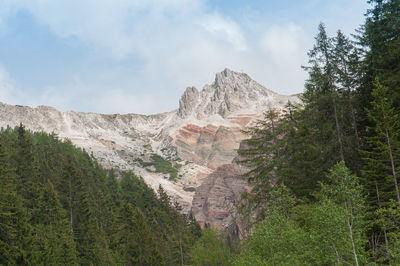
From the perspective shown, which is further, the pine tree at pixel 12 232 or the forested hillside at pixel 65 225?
the forested hillside at pixel 65 225

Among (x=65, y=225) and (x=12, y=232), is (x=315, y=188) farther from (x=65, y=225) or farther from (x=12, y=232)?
(x=65, y=225)

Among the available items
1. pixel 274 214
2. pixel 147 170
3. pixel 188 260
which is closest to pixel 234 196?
pixel 188 260

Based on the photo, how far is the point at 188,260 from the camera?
5900cm

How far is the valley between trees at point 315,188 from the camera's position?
2000cm

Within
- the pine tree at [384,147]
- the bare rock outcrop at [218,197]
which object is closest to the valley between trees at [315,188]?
the pine tree at [384,147]

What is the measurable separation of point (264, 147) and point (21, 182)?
30804 millimetres

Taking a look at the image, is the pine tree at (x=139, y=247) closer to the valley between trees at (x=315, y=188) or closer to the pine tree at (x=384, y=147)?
the valley between trees at (x=315, y=188)

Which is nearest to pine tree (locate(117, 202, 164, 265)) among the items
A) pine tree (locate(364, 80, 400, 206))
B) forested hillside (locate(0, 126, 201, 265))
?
forested hillside (locate(0, 126, 201, 265))

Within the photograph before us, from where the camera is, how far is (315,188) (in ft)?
94.1

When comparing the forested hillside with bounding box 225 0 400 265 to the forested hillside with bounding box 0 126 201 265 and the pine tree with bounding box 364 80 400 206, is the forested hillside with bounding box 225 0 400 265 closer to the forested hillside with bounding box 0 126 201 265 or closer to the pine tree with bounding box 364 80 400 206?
the pine tree with bounding box 364 80 400 206

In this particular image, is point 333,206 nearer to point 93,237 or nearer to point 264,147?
point 264,147

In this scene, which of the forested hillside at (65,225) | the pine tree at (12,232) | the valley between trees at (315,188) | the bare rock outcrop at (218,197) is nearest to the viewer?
the valley between trees at (315,188)

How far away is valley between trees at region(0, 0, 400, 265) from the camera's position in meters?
20.0

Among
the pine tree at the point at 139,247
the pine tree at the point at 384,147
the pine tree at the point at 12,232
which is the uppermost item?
the pine tree at the point at 384,147
